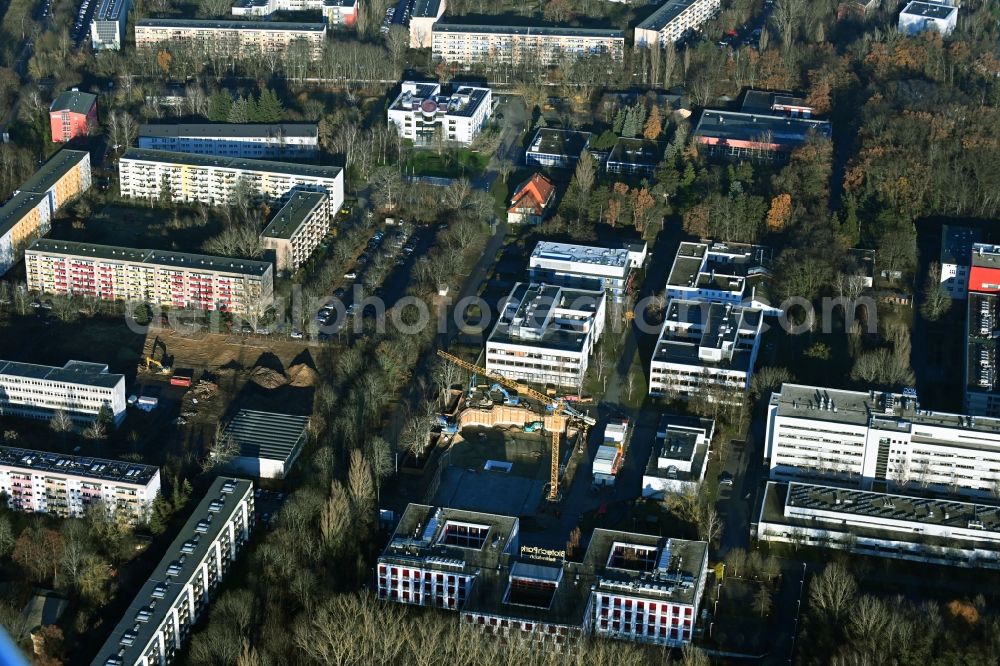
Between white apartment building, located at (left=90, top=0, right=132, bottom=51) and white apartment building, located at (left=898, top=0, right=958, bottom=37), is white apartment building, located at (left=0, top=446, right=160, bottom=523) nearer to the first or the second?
white apartment building, located at (left=90, top=0, right=132, bottom=51)

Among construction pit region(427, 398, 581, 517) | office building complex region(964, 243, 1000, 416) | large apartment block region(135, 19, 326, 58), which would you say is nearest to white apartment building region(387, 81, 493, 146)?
large apartment block region(135, 19, 326, 58)

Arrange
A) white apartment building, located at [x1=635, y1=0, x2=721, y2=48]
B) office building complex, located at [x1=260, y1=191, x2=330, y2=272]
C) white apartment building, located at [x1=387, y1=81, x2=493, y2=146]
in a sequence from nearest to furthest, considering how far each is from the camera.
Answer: office building complex, located at [x1=260, y1=191, x2=330, y2=272]
white apartment building, located at [x1=387, y1=81, x2=493, y2=146]
white apartment building, located at [x1=635, y1=0, x2=721, y2=48]

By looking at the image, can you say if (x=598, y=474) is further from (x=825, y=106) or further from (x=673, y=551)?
(x=825, y=106)

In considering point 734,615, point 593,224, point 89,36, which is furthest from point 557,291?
point 89,36

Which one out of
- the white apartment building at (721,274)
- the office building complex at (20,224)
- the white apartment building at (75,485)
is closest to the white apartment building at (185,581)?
the white apartment building at (75,485)

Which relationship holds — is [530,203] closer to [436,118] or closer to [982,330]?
[436,118]

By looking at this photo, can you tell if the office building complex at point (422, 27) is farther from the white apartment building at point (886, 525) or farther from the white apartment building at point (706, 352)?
the white apartment building at point (886, 525)
